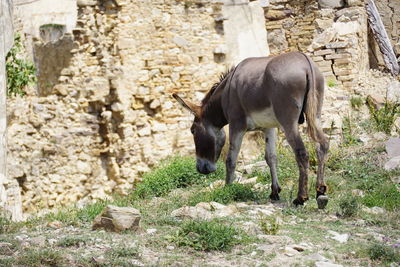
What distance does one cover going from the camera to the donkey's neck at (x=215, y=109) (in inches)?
395

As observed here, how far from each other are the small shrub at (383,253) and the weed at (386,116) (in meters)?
6.44

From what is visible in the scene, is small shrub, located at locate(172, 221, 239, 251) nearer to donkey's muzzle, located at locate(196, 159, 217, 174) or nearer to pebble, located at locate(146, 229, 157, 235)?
pebble, located at locate(146, 229, 157, 235)

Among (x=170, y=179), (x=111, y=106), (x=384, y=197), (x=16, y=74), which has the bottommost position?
(x=170, y=179)

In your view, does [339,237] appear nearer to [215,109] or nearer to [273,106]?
[273,106]

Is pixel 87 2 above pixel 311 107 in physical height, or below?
above

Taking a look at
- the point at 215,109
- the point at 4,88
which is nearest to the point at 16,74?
the point at 4,88

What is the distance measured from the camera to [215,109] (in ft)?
33.1

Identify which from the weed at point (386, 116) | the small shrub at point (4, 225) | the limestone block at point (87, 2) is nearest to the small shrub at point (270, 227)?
the small shrub at point (4, 225)

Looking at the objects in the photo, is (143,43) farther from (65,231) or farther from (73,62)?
(65,231)

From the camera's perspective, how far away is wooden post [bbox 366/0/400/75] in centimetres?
1532

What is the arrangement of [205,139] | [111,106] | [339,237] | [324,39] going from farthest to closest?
[324,39]
[111,106]
[205,139]
[339,237]

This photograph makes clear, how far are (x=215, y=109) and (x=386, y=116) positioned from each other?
4.28m

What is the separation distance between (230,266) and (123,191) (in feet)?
23.7

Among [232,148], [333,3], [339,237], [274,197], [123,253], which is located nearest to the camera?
[123,253]
